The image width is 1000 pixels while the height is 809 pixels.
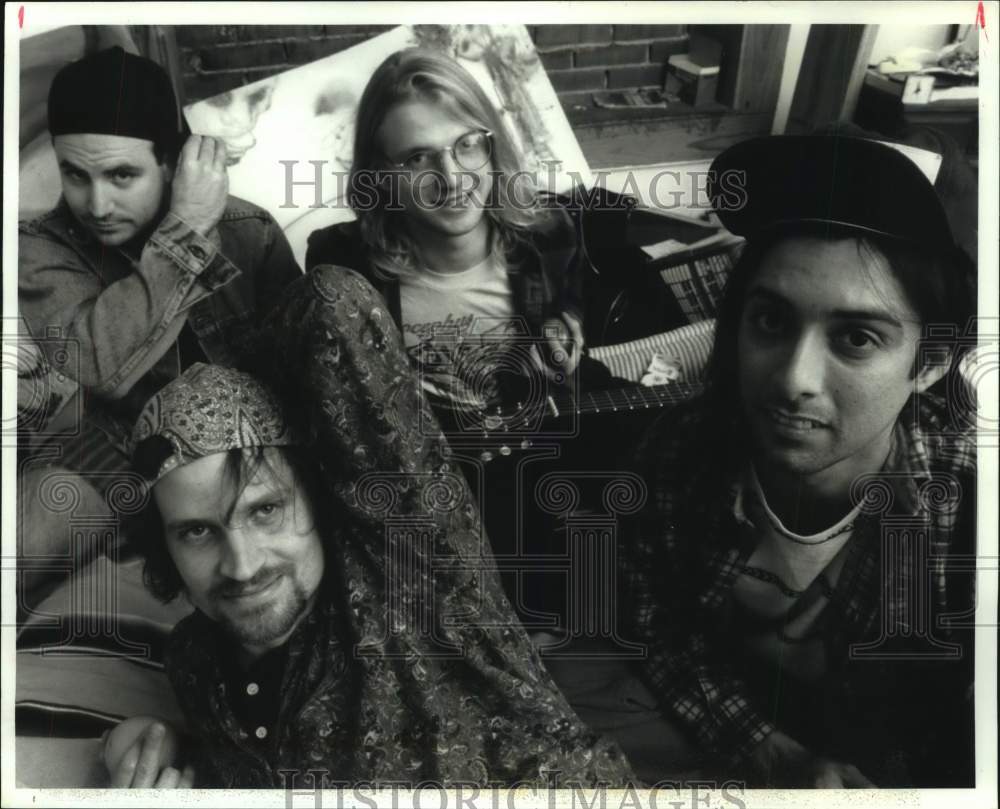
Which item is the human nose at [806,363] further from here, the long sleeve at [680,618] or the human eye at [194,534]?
the human eye at [194,534]

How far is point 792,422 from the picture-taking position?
9.16 feet

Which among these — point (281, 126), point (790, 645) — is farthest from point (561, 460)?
point (281, 126)

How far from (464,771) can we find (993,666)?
1240 millimetres

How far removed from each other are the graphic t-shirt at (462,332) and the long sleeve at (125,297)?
427mm

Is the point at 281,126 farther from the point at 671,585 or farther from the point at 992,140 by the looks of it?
the point at 992,140

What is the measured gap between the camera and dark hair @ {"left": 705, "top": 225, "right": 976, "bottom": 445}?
275 cm

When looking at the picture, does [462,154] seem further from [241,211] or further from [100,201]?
[100,201]

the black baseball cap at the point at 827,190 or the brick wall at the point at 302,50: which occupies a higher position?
the brick wall at the point at 302,50

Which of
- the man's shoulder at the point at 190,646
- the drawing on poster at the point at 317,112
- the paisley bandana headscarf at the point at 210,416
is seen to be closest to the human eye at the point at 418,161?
the drawing on poster at the point at 317,112

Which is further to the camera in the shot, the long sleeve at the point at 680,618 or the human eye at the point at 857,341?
the long sleeve at the point at 680,618

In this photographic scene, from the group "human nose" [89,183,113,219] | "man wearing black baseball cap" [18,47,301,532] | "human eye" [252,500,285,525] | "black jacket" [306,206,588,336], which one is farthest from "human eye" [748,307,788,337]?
"human nose" [89,183,113,219]

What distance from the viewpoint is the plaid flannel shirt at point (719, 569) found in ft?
9.34

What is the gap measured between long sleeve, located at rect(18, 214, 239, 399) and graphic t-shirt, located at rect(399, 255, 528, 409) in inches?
16.8

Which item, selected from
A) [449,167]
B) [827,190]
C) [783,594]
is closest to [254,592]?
[449,167]
